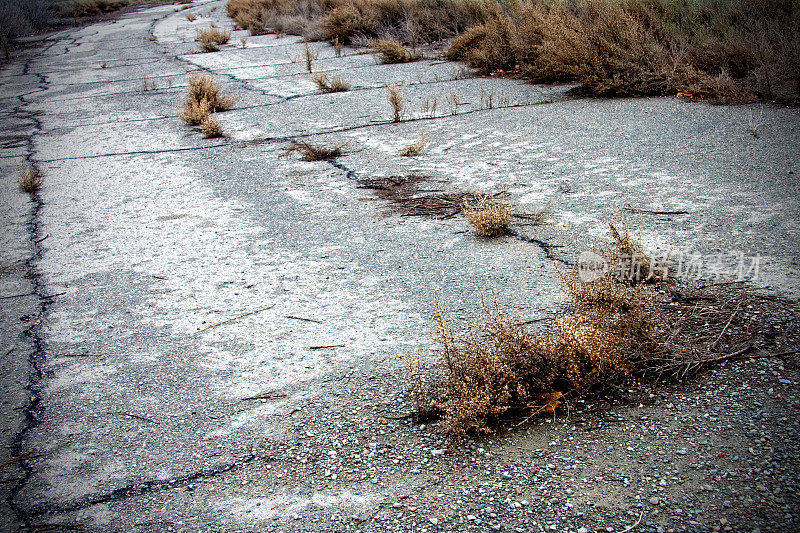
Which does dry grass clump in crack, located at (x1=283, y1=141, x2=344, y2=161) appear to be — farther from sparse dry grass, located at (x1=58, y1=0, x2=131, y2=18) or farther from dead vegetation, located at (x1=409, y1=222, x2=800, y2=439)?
sparse dry grass, located at (x1=58, y1=0, x2=131, y2=18)

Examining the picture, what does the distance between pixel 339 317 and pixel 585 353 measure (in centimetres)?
157

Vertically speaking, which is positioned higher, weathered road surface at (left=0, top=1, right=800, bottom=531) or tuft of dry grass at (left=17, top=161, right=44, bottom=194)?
tuft of dry grass at (left=17, top=161, right=44, bottom=194)

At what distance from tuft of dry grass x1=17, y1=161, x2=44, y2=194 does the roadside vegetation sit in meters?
7.21

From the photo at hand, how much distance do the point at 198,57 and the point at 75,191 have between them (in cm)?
1033

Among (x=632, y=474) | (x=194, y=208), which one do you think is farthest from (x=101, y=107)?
(x=632, y=474)

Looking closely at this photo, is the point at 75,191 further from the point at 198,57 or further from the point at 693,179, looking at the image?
the point at 198,57

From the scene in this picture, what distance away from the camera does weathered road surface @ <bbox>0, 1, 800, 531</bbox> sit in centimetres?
244

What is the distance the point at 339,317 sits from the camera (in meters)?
3.82

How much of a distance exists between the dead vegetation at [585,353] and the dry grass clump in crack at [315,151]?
410 cm

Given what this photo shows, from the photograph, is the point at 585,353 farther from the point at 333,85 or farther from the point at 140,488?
the point at 333,85

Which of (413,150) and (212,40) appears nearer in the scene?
(413,150)

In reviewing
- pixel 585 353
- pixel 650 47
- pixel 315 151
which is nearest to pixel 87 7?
pixel 315 151

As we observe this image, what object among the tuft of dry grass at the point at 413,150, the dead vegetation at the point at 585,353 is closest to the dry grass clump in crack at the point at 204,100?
the tuft of dry grass at the point at 413,150

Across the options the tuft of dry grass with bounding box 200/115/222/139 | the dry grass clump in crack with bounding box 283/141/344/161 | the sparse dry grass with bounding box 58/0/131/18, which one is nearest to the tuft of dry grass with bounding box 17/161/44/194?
the tuft of dry grass with bounding box 200/115/222/139
